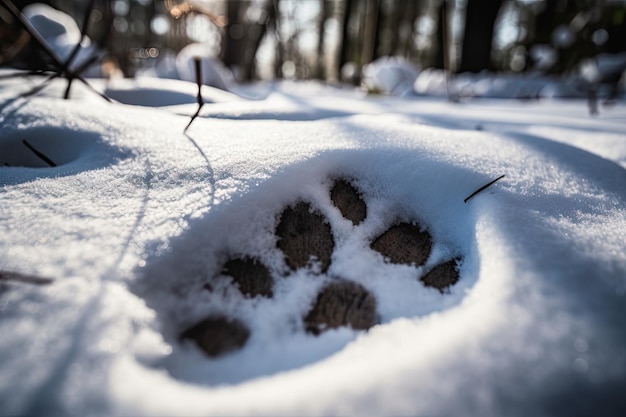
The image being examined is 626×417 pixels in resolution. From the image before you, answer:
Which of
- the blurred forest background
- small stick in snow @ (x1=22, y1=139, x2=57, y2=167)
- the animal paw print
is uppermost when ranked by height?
the blurred forest background

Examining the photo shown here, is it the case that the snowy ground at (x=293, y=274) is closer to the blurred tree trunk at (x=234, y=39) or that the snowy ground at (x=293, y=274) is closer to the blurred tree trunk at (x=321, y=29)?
the blurred tree trunk at (x=234, y=39)

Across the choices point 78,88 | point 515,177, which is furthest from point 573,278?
point 78,88

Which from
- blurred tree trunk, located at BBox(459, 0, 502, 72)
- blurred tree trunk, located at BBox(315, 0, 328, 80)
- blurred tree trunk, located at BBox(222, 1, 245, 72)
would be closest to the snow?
blurred tree trunk, located at BBox(459, 0, 502, 72)

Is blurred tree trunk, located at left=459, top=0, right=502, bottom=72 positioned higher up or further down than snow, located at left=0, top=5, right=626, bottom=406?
higher up

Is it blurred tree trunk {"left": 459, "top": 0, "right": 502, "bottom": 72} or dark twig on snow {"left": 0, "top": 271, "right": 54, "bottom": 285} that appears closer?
dark twig on snow {"left": 0, "top": 271, "right": 54, "bottom": 285}

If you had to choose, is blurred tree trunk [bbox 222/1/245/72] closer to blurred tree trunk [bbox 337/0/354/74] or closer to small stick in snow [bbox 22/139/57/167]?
blurred tree trunk [bbox 337/0/354/74]

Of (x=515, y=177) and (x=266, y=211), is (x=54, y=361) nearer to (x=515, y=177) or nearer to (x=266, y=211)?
(x=266, y=211)

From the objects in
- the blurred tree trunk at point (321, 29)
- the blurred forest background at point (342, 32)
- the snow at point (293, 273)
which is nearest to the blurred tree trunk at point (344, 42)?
the blurred forest background at point (342, 32)

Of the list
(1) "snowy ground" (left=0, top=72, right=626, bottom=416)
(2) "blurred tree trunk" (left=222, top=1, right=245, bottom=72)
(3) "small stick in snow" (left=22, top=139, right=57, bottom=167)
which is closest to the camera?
(1) "snowy ground" (left=0, top=72, right=626, bottom=416)
